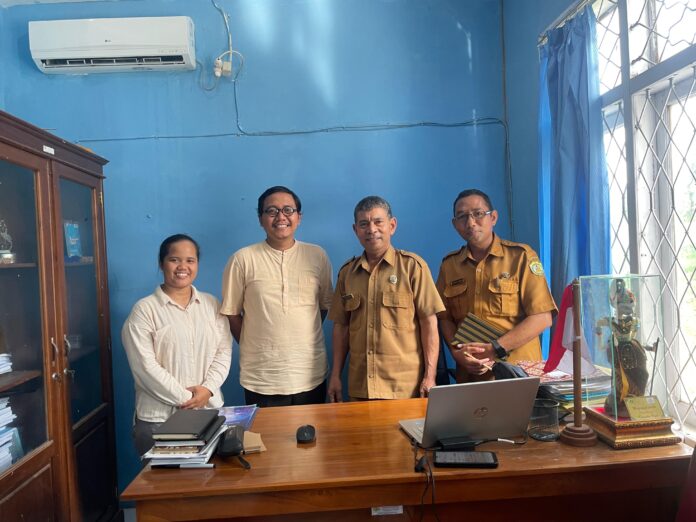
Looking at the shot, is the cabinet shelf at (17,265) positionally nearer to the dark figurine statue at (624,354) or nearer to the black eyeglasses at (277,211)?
the black eyeglasses at (277,211)

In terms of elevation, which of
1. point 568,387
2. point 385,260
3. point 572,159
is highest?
point 572,159

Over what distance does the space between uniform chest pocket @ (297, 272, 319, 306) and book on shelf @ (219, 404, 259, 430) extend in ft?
2.03

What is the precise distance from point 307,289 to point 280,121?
3.48 ft

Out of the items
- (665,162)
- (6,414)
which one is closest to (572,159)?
(665,162)

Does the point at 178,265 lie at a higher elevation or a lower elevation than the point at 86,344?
higher

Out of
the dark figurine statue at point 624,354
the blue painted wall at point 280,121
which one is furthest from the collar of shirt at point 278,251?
the dark figurine statue at point 624,354

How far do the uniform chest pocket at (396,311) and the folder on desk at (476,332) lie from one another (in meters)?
0.23

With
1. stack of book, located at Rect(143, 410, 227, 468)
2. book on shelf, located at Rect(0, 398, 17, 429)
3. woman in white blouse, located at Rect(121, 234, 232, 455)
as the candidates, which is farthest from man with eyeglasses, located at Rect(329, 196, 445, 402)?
book on shelf, located at Rect(0, 398, 17, 429)

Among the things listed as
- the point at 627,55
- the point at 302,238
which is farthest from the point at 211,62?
the point at 627,55

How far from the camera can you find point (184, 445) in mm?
1326

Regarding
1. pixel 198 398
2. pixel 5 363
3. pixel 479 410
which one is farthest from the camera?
pixel 198 398

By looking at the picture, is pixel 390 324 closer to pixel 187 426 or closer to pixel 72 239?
pixel 187 426

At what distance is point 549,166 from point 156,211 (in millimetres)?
2065

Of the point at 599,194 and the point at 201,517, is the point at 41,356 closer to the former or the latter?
the point at 201,517
